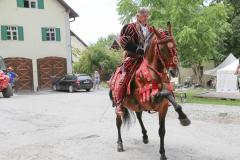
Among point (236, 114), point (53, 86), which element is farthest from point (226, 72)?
point (236, 114)

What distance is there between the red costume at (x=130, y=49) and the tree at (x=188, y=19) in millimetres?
15053

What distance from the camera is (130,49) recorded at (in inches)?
314

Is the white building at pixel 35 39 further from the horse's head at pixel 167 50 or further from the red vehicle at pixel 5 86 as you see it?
the horse's head at pixel 167 50

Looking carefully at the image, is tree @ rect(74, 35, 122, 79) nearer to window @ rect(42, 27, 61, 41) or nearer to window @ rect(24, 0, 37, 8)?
window @ rect(42, 27, 61, 41)

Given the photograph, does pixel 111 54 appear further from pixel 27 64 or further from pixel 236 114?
pixel 236 114

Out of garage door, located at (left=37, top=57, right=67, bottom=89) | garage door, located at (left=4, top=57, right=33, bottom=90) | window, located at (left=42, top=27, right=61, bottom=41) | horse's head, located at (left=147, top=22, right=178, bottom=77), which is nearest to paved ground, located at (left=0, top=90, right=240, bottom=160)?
horse's head, located at (left=147, top=22, right=178, bottom=77)

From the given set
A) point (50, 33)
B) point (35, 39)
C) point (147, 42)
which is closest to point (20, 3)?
point (35, 39)

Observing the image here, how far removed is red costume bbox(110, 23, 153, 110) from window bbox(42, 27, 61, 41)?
100 ft

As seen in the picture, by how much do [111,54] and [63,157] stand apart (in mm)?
40092

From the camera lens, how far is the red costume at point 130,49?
26.1ft

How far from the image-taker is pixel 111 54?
156ft

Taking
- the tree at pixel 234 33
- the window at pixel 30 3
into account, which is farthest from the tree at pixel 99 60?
the tree at pixel 234 33

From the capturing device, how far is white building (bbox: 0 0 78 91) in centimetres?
3619

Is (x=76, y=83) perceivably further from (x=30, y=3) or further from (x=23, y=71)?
(x=30, y=3)
